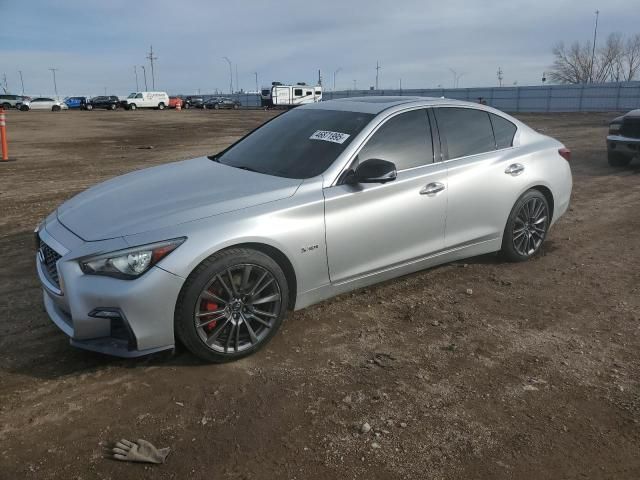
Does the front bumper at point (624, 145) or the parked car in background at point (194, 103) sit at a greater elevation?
the parked car in background at point (194, 103)

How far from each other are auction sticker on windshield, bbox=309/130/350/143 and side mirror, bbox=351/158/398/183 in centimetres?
37

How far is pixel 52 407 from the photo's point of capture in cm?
298

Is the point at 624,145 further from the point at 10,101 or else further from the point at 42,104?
the point at 10,101

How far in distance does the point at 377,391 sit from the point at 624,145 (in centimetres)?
993

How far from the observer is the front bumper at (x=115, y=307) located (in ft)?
9.93

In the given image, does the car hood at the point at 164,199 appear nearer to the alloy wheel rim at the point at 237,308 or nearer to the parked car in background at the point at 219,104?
the alloy wheel rim at the point at 237,308

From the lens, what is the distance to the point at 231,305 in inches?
133

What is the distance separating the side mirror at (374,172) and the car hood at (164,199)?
44 cm

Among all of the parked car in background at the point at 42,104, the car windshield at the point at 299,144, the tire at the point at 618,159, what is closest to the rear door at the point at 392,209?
the car windshield at the point at 299,144

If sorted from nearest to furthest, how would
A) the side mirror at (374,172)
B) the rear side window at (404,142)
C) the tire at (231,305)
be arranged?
1. the tire at (231,305)
2. the side mirror at (374,172)
3. the rear side window at (404,142)

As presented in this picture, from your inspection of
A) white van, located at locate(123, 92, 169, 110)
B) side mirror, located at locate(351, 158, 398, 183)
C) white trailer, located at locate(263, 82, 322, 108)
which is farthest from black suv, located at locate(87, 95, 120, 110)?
side mirror, located at locate(351, 158, 398, 183)

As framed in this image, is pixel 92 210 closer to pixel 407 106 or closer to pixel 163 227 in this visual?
pixel 163 227

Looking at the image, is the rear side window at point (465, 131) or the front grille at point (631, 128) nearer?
the rear side window at point (465, 131)

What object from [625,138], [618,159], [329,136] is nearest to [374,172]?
[329,136]
